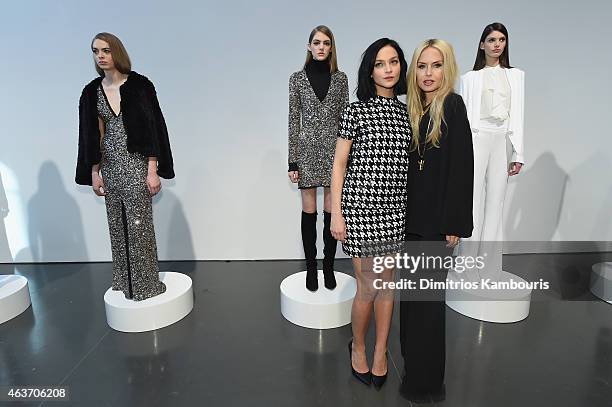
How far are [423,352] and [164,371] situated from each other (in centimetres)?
136

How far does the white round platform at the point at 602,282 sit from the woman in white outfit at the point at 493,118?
86 centimetres

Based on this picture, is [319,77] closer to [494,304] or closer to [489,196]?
[489,196]

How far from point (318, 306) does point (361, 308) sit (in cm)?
64

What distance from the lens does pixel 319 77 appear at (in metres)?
2.70

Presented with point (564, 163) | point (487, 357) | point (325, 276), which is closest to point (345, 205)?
point (325, 276)

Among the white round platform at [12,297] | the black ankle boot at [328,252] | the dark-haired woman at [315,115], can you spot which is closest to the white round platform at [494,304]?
the black ankle boot at [328,252]

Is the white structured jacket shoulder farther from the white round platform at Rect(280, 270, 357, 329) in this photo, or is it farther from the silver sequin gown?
the silver sequin gown

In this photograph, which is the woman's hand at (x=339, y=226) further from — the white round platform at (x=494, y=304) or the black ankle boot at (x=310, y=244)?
the white round platform at (x=494, y=304)

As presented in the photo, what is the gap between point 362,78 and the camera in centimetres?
196

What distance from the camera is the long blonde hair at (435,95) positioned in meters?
1.87

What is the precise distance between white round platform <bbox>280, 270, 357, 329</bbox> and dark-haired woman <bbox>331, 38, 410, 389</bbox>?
0.75 meters

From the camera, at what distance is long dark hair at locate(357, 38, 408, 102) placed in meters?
1.90

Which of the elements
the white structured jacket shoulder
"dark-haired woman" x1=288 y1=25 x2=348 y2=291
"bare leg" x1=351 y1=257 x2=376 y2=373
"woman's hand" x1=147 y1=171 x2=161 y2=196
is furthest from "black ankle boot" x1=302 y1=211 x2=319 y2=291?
the white structured jacket shoulder

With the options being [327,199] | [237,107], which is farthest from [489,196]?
[237,107]
